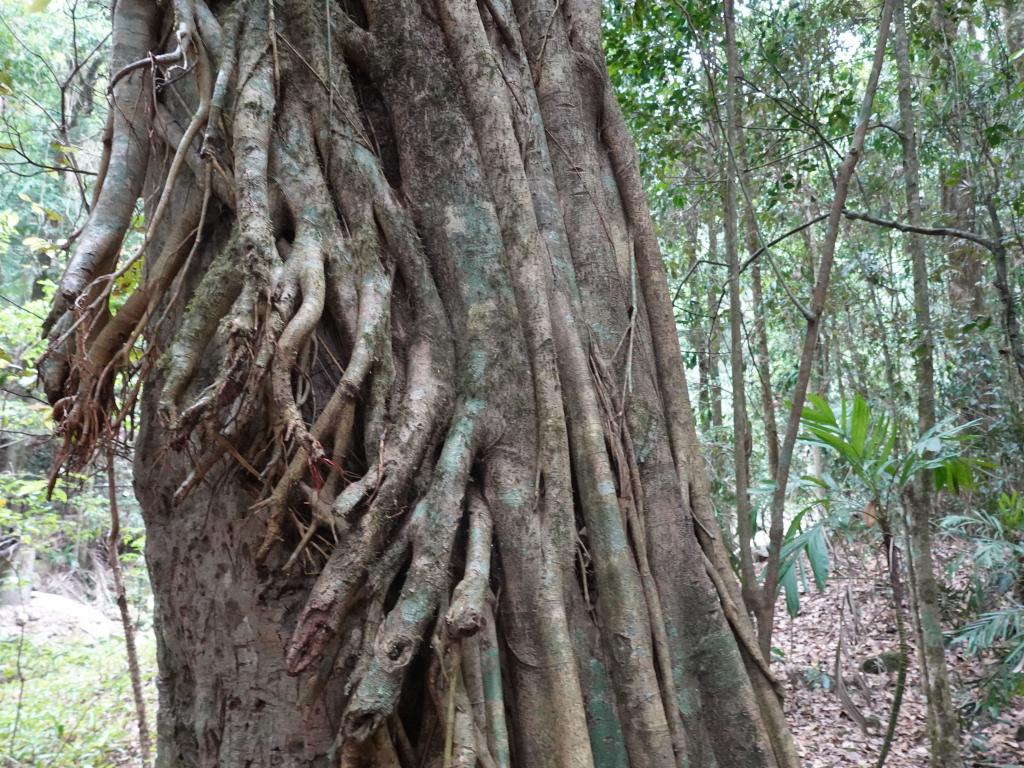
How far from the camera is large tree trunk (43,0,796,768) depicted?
6.38 ft

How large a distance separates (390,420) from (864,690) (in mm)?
5083

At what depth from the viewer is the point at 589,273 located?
279cm

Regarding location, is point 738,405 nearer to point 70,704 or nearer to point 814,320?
point 814,320

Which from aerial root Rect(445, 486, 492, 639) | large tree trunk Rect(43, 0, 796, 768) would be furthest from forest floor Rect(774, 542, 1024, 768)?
aerial root Rect(445, 486, 492, 639)

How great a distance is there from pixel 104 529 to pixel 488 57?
405 inches

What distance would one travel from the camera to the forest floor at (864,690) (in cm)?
486

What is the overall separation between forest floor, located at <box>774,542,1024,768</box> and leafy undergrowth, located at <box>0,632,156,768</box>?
4.67 meters

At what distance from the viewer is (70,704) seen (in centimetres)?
630

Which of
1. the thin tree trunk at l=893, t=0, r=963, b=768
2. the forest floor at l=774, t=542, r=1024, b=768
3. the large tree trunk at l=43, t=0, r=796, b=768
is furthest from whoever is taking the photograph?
the forest floor at l=774, t=542, r=1024, b=768

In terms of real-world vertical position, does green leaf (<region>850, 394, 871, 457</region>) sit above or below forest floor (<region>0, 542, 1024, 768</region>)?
above

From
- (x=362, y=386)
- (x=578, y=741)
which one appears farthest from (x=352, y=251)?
(x=578, y=741)

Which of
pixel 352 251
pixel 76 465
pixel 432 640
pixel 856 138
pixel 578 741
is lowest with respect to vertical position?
pixel 578 741

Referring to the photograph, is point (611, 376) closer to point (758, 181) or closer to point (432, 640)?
point (432, 640)

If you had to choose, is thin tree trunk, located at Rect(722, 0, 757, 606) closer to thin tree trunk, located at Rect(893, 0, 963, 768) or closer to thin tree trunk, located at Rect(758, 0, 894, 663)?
thin tree trunk, located at Rect(758, 0, 894, 663)
